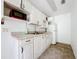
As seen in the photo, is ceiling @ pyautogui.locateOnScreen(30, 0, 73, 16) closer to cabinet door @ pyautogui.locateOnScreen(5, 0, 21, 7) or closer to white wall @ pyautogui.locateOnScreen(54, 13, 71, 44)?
cabinet door @ pyautogui.locateOnScreen(5, 0, 21, 7)

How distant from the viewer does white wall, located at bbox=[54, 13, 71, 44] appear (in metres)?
5.31

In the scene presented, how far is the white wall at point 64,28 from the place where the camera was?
5.31m

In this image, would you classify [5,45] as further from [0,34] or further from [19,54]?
[19,54]

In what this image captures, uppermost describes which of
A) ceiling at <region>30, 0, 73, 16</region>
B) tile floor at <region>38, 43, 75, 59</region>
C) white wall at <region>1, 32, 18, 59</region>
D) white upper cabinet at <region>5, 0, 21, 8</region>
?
ceiling at <region>30, 0, 73, 16</region>

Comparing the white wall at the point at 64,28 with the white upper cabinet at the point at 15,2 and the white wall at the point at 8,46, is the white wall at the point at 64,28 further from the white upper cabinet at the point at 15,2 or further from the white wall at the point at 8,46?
the white wall at the point at 8,46

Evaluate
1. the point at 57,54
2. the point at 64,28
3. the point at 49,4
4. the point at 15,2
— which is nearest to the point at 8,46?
the point at 15,2

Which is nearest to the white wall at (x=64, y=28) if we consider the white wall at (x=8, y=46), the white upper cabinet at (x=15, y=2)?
the white upper cabinet at (x=15, y=2)

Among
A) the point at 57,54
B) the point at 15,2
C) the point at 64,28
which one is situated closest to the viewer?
the point at 15,2

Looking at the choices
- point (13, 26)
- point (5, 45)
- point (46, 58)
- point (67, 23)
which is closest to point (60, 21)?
point (67, 23)

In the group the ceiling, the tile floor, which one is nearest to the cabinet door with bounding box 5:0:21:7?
the ceiling

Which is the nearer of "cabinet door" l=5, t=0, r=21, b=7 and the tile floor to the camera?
"cabinet door" l=5, t=0, r=21, b=7

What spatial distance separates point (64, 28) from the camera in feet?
18.1

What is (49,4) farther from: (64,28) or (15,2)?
(64,28)

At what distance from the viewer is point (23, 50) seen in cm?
168
